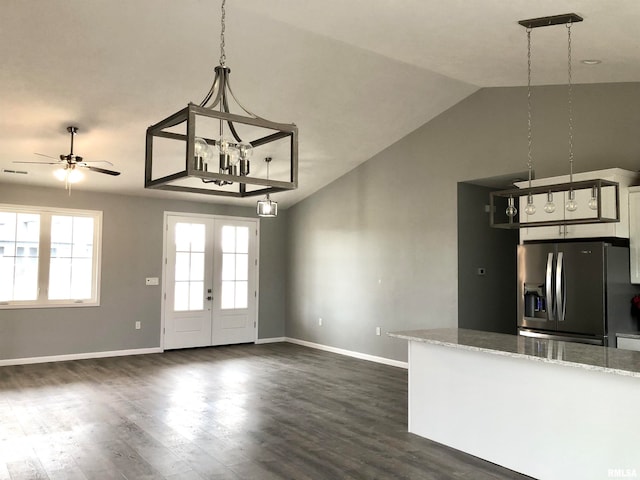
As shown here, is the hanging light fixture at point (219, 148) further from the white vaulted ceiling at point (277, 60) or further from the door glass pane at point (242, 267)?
the door glass pane at point (242, 267)

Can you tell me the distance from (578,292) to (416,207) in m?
2.83

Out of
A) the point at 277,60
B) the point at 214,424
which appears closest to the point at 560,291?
the point at 214,424

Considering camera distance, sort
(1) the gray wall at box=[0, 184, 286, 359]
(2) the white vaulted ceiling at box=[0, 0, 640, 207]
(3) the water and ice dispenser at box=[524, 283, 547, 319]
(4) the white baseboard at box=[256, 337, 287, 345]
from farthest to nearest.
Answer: (4) the white baseboard at box=[256, 337, 287, 345], (1) the gray wall at box=[0, 184, 286, 359], (3) the water and ice dispenser at box=[524, 283, 547, 319], (2) the white vaulted ceiling at box=[0, 0, 640, 207]

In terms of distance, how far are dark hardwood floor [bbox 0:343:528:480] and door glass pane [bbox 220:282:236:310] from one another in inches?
73.0

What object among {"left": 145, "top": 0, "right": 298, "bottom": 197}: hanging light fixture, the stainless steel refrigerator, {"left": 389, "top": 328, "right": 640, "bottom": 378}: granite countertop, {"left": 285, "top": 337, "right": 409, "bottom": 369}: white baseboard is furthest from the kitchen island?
{"left": 285, "top": 337, "right": 409, "bottom": 369}: white baseboard

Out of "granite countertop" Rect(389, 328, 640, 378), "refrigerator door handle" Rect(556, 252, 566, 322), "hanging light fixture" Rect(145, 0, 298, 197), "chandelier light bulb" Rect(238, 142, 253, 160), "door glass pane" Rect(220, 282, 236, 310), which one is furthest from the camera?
"door glass pane" Rect(220, 282, 236, 310)

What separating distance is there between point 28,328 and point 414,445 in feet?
19.3

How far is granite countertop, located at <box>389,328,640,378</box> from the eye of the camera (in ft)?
9.80

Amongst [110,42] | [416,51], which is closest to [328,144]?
[416,51]

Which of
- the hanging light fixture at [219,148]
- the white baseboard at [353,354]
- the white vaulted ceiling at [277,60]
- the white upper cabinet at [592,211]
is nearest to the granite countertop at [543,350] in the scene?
the white upper cabinet at [592,211]

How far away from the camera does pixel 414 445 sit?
4.10 metres

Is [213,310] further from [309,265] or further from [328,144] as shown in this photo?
[328,144]

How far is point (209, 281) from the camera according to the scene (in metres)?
9.09

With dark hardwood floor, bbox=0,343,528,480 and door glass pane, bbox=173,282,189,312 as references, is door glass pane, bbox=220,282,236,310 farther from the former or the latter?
dark hardwood floor, bbox=0,343,528,480
